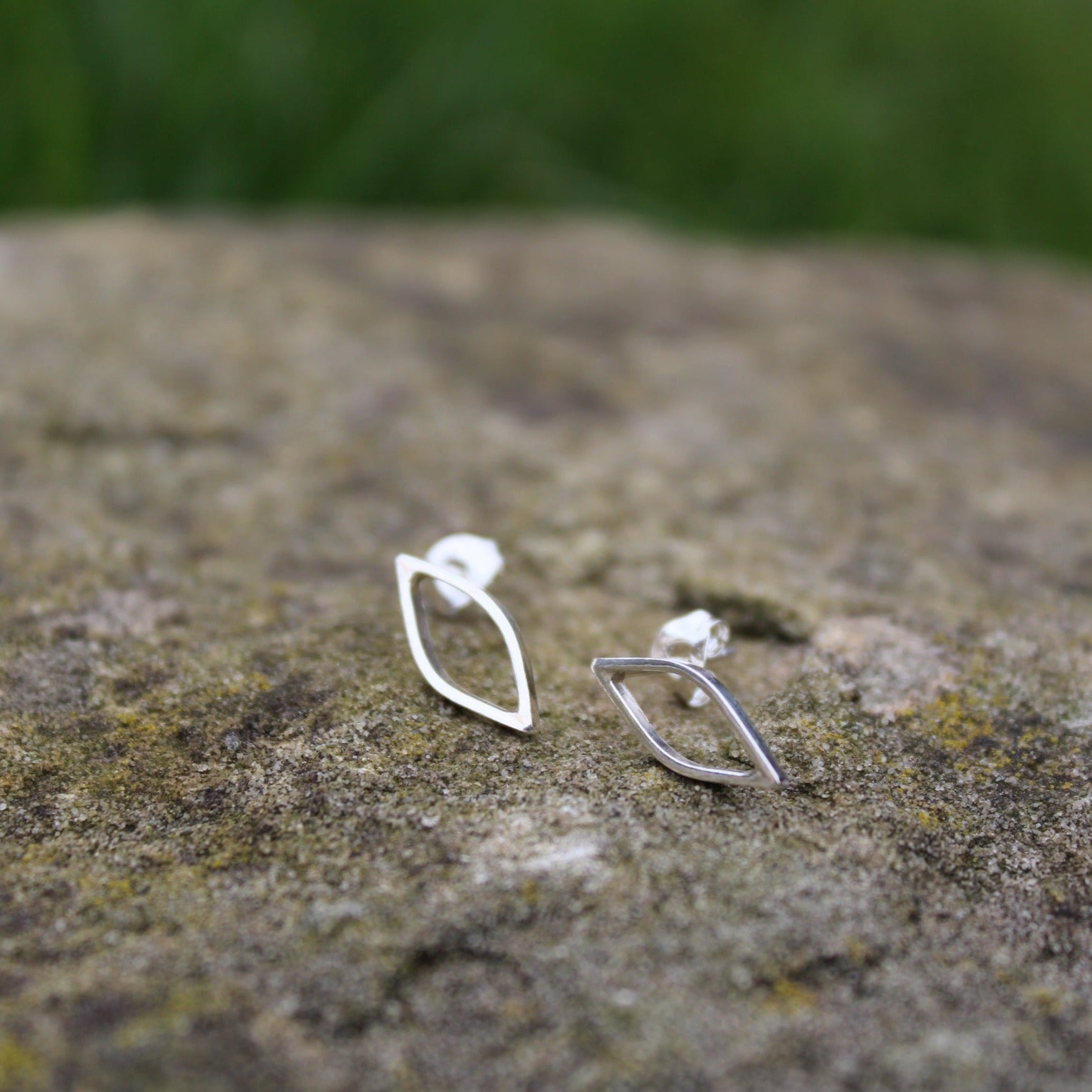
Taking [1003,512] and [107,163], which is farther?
[107,163]

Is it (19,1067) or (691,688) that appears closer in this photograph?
(19,1067)

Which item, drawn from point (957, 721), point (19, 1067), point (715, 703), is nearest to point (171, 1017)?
point (19, 1067)

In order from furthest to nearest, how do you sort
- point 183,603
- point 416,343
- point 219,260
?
point 219,260
point 416,343
point 183,603

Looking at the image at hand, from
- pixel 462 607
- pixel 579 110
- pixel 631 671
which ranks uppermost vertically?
pixel 579 110

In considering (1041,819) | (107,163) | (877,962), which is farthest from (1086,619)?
(107,163)

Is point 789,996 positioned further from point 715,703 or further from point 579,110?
point 579,110

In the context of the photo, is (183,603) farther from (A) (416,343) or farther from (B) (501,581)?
(A) (416,343)
